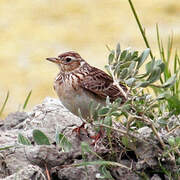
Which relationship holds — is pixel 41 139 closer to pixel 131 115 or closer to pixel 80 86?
pixel 131 115

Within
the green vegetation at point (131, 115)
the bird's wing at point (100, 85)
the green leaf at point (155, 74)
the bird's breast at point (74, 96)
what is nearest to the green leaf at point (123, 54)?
the green vegetation at point (131, 115)

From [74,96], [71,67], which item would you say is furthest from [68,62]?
[74,96]

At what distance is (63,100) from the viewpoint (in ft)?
14.8

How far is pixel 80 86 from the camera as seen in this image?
4.64 metres

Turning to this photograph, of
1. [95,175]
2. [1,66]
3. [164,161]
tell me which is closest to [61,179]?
[95,175]

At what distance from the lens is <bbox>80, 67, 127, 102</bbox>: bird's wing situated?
15.1ft

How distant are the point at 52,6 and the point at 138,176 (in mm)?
6046

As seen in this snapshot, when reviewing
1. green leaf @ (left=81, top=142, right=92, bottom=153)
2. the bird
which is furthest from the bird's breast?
green leaf @ (left=81, top=142, right=92, bottom=153)

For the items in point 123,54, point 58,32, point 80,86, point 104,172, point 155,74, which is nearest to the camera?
point 155,74

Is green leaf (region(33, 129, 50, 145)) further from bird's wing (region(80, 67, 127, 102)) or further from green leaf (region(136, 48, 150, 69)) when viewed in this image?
bird's wing (region(80, 67, 127, 102))

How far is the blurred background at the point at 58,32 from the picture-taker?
7.92m

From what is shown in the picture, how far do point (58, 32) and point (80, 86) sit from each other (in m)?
4.41

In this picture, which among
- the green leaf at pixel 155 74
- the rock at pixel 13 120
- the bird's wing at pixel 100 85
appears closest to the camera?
the green leaf at pixel 155 74

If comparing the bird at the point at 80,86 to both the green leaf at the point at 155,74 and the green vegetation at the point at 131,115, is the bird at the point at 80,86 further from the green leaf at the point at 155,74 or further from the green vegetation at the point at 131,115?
the green leaf at the point at 155,74
